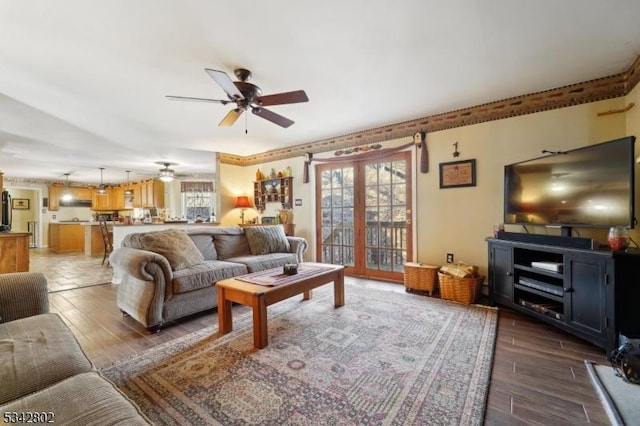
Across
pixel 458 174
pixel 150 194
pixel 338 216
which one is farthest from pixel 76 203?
pixel 458 174

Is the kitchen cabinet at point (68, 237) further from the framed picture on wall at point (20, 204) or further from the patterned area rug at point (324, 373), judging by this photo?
the patterned area rug at point (324, 373)

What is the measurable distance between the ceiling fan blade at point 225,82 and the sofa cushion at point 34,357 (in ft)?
5.99

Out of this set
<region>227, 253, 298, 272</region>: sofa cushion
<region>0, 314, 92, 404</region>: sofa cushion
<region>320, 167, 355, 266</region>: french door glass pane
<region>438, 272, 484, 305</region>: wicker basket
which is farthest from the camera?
<region>320, 167, 355, 266</region>: french door glass pane

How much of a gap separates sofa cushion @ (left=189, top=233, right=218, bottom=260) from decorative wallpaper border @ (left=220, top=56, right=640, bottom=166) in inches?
99.0

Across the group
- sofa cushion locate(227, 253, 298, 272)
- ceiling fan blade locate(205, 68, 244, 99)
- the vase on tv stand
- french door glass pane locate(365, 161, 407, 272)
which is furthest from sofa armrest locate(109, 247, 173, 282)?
the vase on tv stand

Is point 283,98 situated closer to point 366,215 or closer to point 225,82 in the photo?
point 225,82

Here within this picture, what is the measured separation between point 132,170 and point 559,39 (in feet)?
29.0

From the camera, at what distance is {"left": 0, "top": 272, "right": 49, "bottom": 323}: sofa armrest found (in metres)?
1.55

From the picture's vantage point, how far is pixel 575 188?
2.52 meters

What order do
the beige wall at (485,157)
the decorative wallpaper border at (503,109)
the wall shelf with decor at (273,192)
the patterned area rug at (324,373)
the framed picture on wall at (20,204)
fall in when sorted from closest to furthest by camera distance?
the patterned area rug at (324,373), the decorative wallpaper border at (503,109), the beige wall at (485,157), the wall shelf with decor at (273,192), the framed picture on wall at (20,204)

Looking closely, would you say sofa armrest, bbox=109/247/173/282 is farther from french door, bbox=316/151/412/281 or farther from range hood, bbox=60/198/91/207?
range hood, bbox=60/198/91/207

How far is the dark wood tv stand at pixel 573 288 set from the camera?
1.96 m

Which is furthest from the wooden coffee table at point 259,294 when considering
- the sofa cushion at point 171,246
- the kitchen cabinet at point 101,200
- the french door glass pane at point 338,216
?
the kitchen cabinet at point 101,200

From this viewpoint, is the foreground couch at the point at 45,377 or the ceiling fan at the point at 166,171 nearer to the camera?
the foreground couch at the point at 45,377
